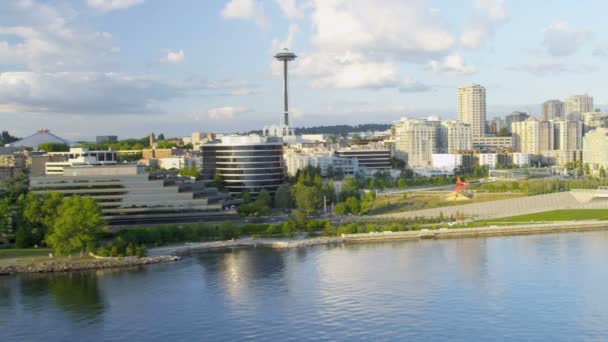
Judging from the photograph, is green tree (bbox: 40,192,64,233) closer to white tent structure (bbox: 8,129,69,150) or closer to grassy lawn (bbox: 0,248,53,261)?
grassy lawn (bbox: 0,248,53,261)

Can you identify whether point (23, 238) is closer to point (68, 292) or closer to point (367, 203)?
point (68, 292)

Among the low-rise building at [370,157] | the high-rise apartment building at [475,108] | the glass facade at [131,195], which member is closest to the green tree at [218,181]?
the glass facade at [131,195]

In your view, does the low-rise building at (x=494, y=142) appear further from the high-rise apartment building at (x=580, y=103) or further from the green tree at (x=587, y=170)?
the high-rise apartment building at (x=580, y=103)

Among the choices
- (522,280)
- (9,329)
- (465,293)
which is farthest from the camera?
(522,280)

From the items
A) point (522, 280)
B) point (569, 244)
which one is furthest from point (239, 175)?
point (522, 280)

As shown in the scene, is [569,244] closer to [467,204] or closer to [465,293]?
[465,293]

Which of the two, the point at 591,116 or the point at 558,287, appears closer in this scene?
the point at 558,287

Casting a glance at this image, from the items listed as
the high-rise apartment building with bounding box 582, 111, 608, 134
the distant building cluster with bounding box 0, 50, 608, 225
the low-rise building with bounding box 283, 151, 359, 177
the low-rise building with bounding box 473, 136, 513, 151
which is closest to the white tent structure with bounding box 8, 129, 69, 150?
the distant building cluster with bounding box 0, 50, 608, 225
